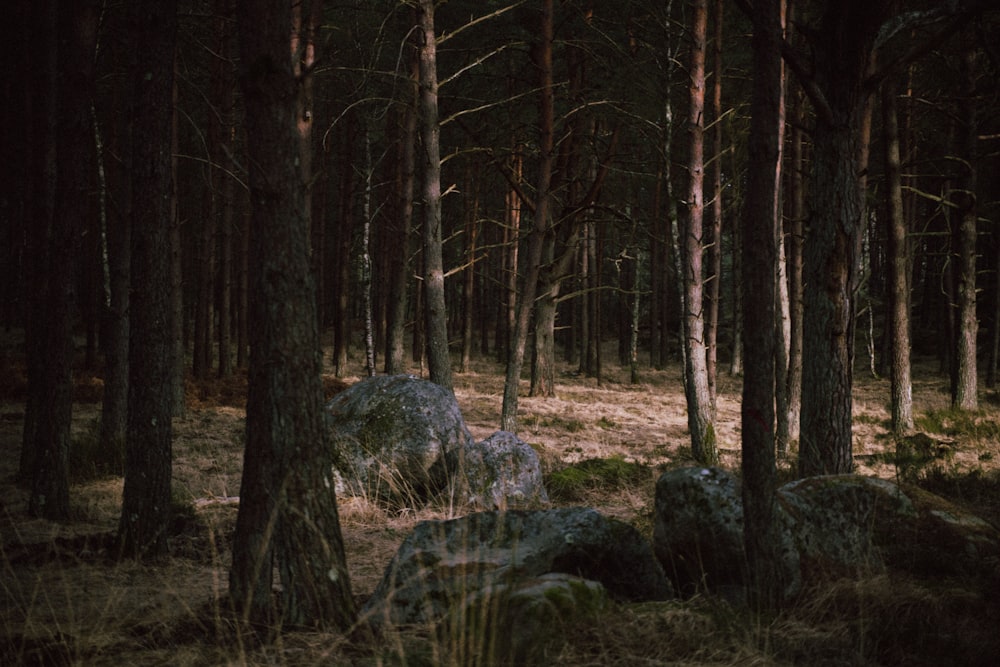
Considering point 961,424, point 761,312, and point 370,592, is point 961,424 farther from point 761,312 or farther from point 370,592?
point 370,592

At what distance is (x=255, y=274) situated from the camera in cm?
386

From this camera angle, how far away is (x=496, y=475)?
752cm

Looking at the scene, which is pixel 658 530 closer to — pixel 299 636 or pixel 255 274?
pixel 299 636

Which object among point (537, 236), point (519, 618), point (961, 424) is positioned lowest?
point (961, 424)

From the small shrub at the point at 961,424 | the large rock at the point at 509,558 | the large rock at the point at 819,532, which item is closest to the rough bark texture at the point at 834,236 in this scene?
the large rock at the point at 819,532

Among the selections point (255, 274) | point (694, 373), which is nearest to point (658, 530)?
point (255, 274)

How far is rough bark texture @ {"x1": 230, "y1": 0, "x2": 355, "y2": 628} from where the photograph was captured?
376cm

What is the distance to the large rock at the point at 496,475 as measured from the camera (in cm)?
732

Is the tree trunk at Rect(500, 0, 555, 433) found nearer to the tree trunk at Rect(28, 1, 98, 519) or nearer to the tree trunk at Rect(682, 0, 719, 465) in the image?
the tree trunk at Rect(682, 0, 719, 465)

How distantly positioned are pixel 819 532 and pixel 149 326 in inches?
216

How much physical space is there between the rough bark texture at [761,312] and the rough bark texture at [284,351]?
2451 millimetres

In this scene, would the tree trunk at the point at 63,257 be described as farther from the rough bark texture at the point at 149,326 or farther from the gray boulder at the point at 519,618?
the gray boulder at the point at 519,618

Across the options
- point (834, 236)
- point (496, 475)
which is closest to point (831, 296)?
point (834, 236)

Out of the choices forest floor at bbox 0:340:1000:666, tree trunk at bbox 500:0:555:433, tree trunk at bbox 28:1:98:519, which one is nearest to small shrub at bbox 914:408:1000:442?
forest floor at bbox 0:340:1000:666
